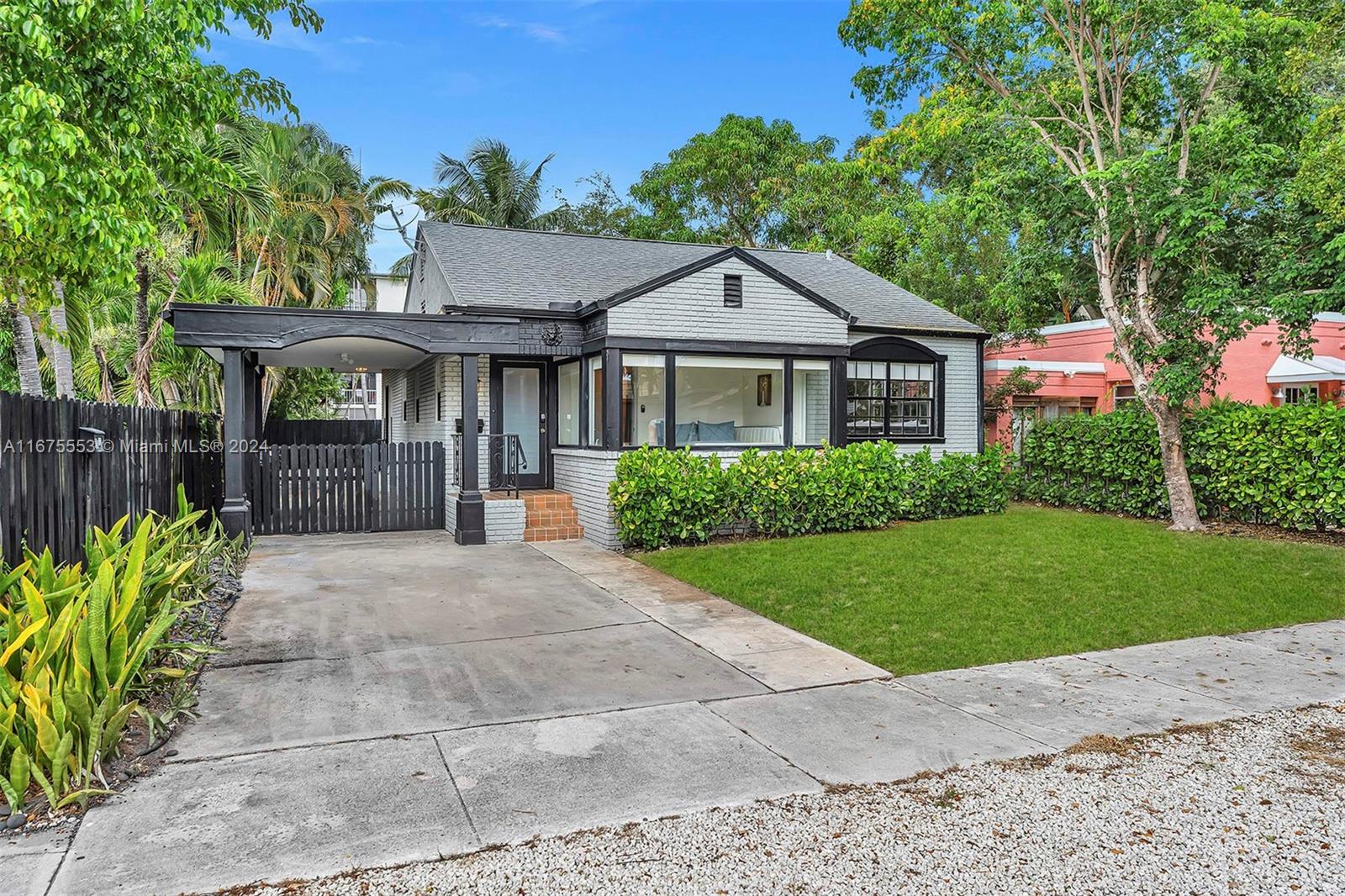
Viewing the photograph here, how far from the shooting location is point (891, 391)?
14.3m

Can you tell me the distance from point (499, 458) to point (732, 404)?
144 inches

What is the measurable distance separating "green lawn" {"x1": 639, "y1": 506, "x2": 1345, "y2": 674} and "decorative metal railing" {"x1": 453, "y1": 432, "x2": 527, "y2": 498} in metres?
3.60

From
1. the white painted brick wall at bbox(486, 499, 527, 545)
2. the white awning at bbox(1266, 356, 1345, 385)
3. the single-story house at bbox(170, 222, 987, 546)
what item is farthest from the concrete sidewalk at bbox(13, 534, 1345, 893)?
the white awning at bbox(1266, 356, 1345, 385)

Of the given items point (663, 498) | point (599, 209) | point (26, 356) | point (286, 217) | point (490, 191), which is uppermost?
point (490, 191)

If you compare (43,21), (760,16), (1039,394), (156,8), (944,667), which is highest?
(760,16)

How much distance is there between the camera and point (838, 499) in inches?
444

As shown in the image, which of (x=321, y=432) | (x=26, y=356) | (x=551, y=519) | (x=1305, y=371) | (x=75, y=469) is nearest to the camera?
(x=75, y=469)

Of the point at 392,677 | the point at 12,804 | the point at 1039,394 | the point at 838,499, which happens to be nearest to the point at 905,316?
the point at 838,499

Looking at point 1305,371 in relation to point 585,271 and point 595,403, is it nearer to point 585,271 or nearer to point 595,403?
point 585,271

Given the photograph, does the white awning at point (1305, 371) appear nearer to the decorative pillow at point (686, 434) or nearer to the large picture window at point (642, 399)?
the decorative pillow at point (686, 434)

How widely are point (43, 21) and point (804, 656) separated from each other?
6.02 meters

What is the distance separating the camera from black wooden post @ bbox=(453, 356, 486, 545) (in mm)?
10969

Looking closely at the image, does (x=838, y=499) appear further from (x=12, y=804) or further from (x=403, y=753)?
(x=12, y=804)

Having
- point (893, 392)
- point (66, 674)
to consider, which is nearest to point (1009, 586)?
point (893, 392)
